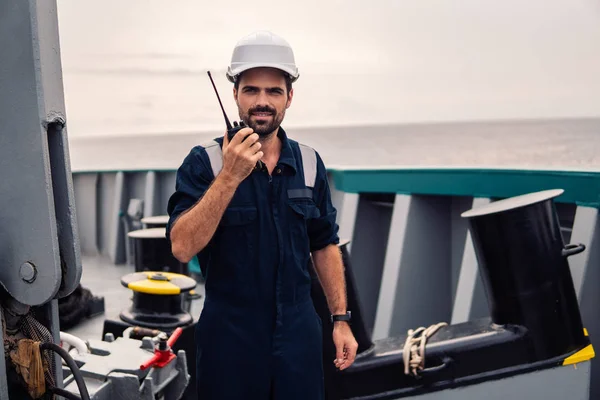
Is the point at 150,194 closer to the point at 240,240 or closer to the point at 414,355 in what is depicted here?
the point at 414,355

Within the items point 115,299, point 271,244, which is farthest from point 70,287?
point 115,299

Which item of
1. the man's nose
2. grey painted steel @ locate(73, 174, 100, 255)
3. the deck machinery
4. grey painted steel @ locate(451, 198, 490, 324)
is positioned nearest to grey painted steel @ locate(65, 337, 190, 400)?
the deck machinery

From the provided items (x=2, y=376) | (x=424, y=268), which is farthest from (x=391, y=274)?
(x=2, y=376)

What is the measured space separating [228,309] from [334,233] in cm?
48

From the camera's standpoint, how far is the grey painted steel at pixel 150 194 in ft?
26.6

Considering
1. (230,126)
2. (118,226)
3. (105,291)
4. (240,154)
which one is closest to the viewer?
(240,154)

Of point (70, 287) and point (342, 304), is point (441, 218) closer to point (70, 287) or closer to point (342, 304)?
point (342, 304)

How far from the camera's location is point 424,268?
4.77 m

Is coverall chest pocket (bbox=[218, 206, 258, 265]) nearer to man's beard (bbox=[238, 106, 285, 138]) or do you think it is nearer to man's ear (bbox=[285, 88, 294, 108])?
man's beard (bbox=[238, 106, 285, 138])

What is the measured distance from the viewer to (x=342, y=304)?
88.4 inches

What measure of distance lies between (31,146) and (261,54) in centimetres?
80

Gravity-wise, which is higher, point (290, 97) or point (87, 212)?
point (290, 97)

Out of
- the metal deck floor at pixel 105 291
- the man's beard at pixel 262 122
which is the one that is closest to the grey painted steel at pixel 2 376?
the man's beard at pixel 262 122

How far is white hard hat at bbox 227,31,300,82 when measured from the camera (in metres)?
1.90
